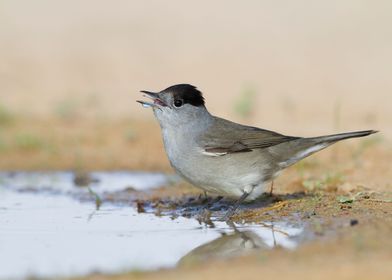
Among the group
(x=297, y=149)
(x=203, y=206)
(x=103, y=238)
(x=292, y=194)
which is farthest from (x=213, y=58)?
(x=103, y=238)

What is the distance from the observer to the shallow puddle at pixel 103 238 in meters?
6.53

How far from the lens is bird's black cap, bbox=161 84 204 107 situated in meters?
8.83

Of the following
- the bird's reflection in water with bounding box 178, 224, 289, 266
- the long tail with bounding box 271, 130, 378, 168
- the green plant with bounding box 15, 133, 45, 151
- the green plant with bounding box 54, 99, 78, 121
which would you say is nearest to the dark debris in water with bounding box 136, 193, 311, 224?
the long tail with bounding box 271, 130, 378, 168

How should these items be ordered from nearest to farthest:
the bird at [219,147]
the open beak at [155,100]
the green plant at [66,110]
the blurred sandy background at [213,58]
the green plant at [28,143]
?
1. the bird at [219,147]
2. the open beak at [155,100]
3. the green plant at [28,143]
4. the green plant at [66,110]
5. the blurred sandy background at [213,58]

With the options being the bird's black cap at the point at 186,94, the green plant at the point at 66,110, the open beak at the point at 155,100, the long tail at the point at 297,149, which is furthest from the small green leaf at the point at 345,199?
the green plant at the point at 66,110

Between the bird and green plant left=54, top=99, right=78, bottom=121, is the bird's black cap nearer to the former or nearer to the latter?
the bird

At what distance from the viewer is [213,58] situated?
19562 millimetres

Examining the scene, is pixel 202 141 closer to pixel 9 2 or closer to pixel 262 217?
pixel 262 217

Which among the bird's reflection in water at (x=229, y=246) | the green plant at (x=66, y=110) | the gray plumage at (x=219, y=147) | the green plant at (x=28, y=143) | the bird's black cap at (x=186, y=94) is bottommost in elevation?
the bird's reflection in water at (x=229, y=246)

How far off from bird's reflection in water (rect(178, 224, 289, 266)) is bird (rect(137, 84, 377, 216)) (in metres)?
0.73

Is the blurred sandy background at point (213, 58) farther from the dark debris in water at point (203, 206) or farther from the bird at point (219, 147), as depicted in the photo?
the bird at point (219, 147)

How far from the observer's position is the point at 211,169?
841 cm

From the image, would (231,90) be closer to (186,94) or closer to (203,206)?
(203,206)

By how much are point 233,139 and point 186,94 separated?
0.67m
